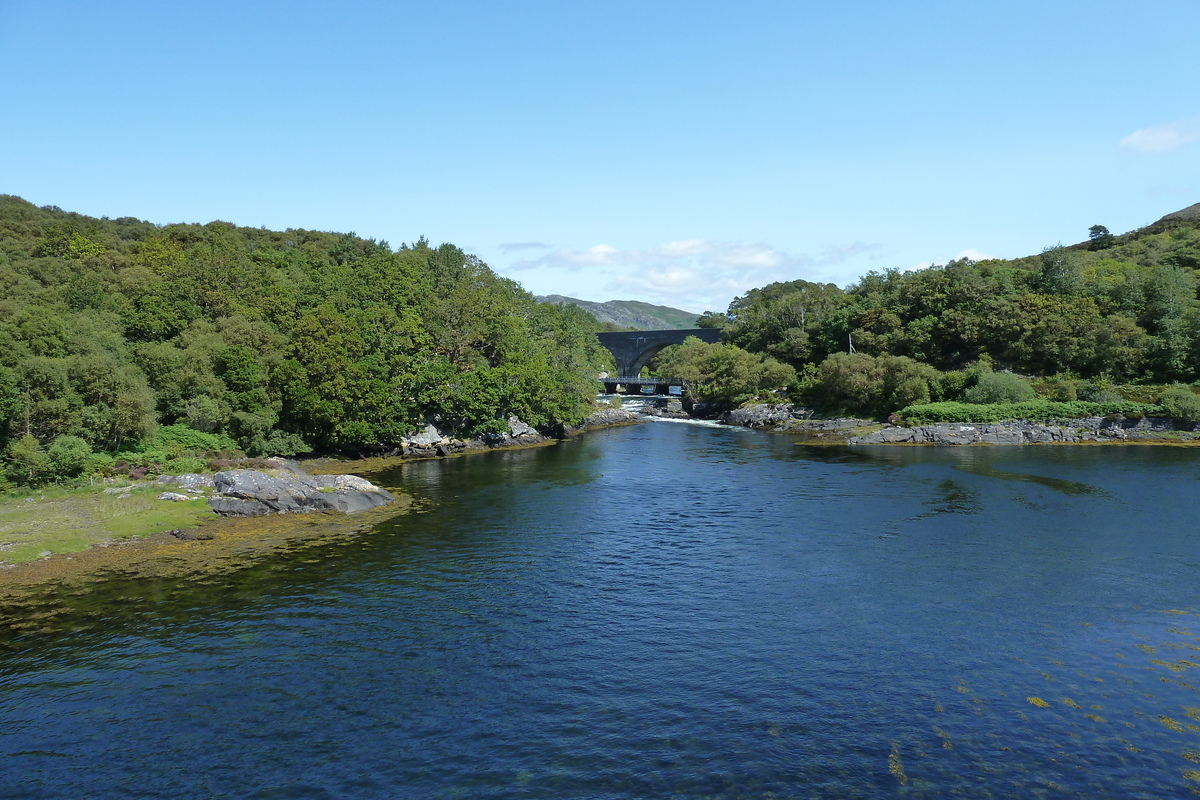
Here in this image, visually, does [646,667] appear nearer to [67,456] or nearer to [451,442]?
[67,456]

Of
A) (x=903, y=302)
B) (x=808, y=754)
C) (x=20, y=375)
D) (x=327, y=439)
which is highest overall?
(x=903, y=302)

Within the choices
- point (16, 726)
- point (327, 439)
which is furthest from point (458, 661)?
point (327, 439)

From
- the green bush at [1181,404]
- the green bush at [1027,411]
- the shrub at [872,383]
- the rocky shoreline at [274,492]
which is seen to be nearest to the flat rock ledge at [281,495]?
the rocky shoreline at [274,492]

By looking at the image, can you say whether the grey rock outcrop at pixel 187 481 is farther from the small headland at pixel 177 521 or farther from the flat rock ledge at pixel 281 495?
the flat rock ledge at pixel 281 495

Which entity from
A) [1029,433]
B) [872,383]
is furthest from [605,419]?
[1029,433]

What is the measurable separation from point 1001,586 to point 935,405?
2622 inches

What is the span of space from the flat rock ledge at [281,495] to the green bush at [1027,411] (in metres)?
73.7

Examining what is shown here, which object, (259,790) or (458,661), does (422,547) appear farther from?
(259,790)

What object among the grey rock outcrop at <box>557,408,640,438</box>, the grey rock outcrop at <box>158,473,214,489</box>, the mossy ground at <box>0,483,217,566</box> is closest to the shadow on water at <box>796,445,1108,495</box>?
the grey rock outcrop at <box>557,408,640,438</box>

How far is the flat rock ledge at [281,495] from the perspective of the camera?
50.4 m

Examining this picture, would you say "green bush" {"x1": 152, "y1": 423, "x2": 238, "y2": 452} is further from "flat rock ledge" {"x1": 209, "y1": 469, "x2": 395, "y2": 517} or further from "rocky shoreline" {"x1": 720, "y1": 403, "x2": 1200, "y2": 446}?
"rocky shoreline" {"x1": 720, "y1": 403, "x2": 1200, "y2": 446}

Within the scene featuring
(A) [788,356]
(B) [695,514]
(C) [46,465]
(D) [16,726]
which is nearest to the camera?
(D) [16,726]

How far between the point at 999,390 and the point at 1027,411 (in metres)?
4.71

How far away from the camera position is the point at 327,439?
7600 centimetres
